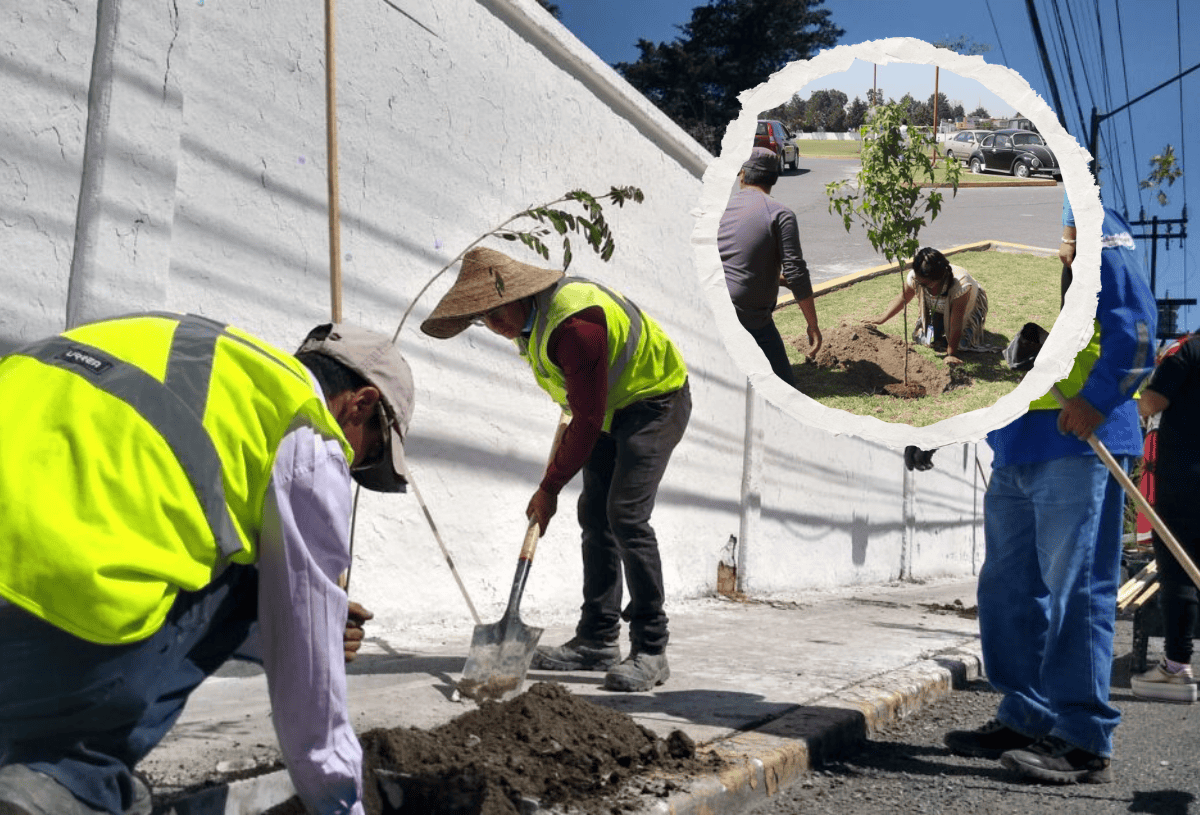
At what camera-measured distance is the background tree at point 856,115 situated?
1400 mm

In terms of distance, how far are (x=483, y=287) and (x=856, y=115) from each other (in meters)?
2.59

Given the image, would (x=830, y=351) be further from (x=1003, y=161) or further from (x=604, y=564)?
(x=604, y=564)

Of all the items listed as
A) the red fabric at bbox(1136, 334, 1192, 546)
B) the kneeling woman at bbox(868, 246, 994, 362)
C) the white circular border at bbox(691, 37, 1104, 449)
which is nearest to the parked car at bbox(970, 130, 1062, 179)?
the white circular border at bbox(691, 37, 1104, 449)

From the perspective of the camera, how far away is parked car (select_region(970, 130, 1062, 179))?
1.42m

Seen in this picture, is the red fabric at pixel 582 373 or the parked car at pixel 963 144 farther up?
the parked car at pixel 963 144

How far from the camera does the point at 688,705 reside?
152 inches

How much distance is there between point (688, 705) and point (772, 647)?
161 centimetres

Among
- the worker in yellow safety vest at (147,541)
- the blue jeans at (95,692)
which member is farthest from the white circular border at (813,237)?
the blue jeans at (95,692)

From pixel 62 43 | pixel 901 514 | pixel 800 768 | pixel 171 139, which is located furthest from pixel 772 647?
pixel 901 514

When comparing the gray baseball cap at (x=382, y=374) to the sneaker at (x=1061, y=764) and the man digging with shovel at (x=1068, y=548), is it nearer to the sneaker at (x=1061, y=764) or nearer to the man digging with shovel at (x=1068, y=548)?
the man digging with shovel at (x=1068, y=548)

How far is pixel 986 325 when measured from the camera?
4.69 ft

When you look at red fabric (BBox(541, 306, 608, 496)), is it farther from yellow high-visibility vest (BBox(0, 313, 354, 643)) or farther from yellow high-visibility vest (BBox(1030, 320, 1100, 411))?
yellow high-visibility vest (BBox(0, 313, 354, 643))

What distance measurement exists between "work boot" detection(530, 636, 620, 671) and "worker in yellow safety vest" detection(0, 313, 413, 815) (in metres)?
2.59

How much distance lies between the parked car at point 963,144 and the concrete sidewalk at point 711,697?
1.81 m
